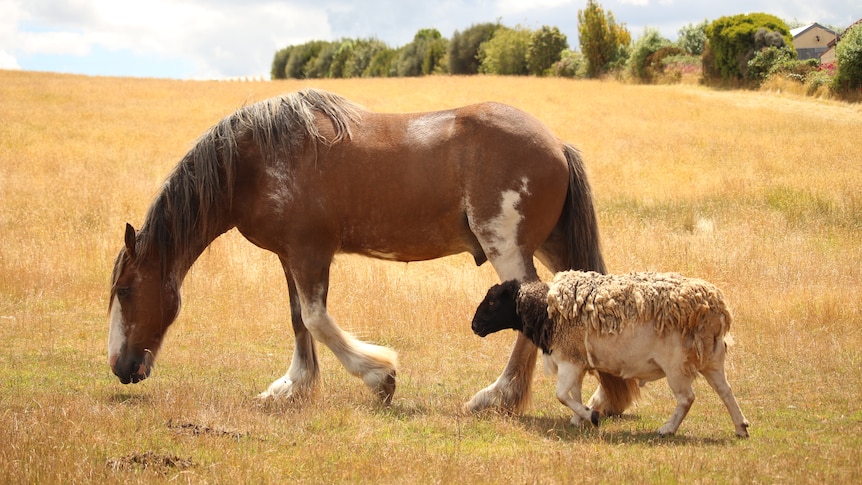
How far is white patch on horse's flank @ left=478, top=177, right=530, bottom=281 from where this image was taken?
7188 mm

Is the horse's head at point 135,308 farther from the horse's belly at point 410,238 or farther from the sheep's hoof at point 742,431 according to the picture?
the sheep's hoof at point 742,431

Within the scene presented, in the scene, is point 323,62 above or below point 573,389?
above

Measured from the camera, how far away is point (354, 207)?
24.6 feet

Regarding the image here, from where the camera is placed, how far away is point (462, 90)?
41.3m

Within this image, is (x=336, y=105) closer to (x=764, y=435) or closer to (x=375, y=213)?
(x=375, y=213)

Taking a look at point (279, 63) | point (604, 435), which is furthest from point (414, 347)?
point (279, 63)

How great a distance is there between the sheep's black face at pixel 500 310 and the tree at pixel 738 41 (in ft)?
151

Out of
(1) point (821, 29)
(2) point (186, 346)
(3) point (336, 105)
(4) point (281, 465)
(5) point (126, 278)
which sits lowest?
(2) point (186, 346)

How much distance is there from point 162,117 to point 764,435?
28.6 m

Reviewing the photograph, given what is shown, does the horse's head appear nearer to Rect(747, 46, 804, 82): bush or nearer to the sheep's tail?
the sheep's tail

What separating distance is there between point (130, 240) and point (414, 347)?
3.91 m

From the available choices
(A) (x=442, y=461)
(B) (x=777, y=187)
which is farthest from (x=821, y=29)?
(A) (x=442, y=461)

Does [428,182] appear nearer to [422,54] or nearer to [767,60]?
Result: [767,60]

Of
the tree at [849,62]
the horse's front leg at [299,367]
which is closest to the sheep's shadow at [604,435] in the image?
the horse's front leg at [299,367]
